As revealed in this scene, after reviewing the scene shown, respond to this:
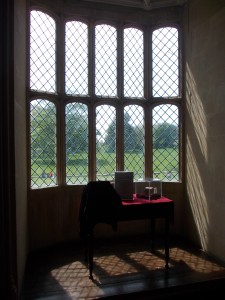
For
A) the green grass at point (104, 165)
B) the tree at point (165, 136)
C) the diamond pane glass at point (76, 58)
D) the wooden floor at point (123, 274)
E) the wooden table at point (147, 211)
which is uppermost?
the diamond pane glass at point (76, 58)

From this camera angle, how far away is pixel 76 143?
4.57 metres

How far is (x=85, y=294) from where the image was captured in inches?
118

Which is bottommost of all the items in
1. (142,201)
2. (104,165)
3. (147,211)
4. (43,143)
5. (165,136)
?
(147,211)

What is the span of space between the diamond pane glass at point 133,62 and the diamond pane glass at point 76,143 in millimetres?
852

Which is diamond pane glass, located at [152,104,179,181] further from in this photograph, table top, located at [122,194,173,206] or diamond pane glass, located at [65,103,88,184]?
diamond pane glass, located at [65,103,88,184]

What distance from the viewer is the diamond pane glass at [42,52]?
13.7 feet

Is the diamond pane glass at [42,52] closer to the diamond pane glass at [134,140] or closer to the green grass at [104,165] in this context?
the green grass at [104,165]

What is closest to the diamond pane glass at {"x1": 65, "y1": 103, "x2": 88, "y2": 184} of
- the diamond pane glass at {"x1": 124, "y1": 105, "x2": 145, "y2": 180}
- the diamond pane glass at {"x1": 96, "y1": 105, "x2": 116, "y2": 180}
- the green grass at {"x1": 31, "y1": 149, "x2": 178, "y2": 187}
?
the green grass at {"x1": 31, "y1": 149, "x2": 178, "y2": 187}

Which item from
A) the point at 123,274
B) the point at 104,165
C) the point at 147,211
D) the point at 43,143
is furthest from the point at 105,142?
the point at 123,274

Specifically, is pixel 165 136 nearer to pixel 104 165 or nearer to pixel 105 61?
pixel 104 165

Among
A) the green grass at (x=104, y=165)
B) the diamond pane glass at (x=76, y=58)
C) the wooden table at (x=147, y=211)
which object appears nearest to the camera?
the wooden table at (x=147, y=211)

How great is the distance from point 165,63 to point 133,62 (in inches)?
21.2

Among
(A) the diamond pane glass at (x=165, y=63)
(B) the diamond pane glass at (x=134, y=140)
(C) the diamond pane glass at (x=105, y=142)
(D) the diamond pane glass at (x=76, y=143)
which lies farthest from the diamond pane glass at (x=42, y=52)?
(A) the diamond pane glass at (x=165, y=63)

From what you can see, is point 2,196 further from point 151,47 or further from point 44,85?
point 151,47
